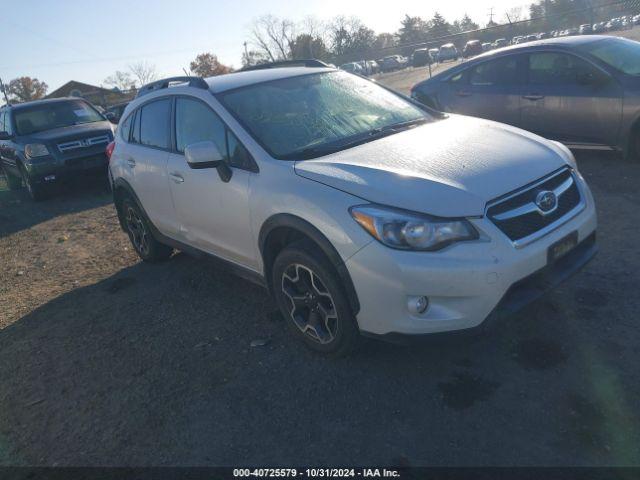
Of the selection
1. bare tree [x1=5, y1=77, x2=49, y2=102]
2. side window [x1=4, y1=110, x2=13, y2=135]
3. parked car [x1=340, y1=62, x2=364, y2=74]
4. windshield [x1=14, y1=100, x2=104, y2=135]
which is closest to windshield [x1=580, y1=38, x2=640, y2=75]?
windshield [x1=14, y1=100, x2=104, y2=135]

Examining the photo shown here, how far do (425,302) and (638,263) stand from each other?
2.29 m

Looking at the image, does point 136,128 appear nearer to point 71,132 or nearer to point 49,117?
point 71,132

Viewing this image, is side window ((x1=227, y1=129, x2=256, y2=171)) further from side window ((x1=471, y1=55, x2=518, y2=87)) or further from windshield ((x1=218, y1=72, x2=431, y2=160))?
side window ((x1=471, y1=55, x2=518, y2=87))

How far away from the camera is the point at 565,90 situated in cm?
686

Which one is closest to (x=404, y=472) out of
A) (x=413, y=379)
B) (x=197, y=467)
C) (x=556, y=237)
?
(x=413, y=379)

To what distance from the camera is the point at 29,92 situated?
80625 mm

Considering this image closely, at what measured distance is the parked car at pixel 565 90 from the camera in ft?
21.2

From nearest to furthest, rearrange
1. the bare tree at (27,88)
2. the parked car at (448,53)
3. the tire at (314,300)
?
the tire at (314,300) < the parked car at (448,53) < the bare tree at (27,88)

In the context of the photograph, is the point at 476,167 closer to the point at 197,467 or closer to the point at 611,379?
the point at 611,379

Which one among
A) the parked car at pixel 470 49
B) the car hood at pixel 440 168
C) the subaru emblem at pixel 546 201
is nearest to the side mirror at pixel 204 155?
the car hood at pixel 440 168

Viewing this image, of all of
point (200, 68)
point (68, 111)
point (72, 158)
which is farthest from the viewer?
point (200, 68)

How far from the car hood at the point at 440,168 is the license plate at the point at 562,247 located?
0.39 meters

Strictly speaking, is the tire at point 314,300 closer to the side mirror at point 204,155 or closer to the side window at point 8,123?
the side mirror at point 204,155

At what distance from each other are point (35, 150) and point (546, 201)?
9548 mm
